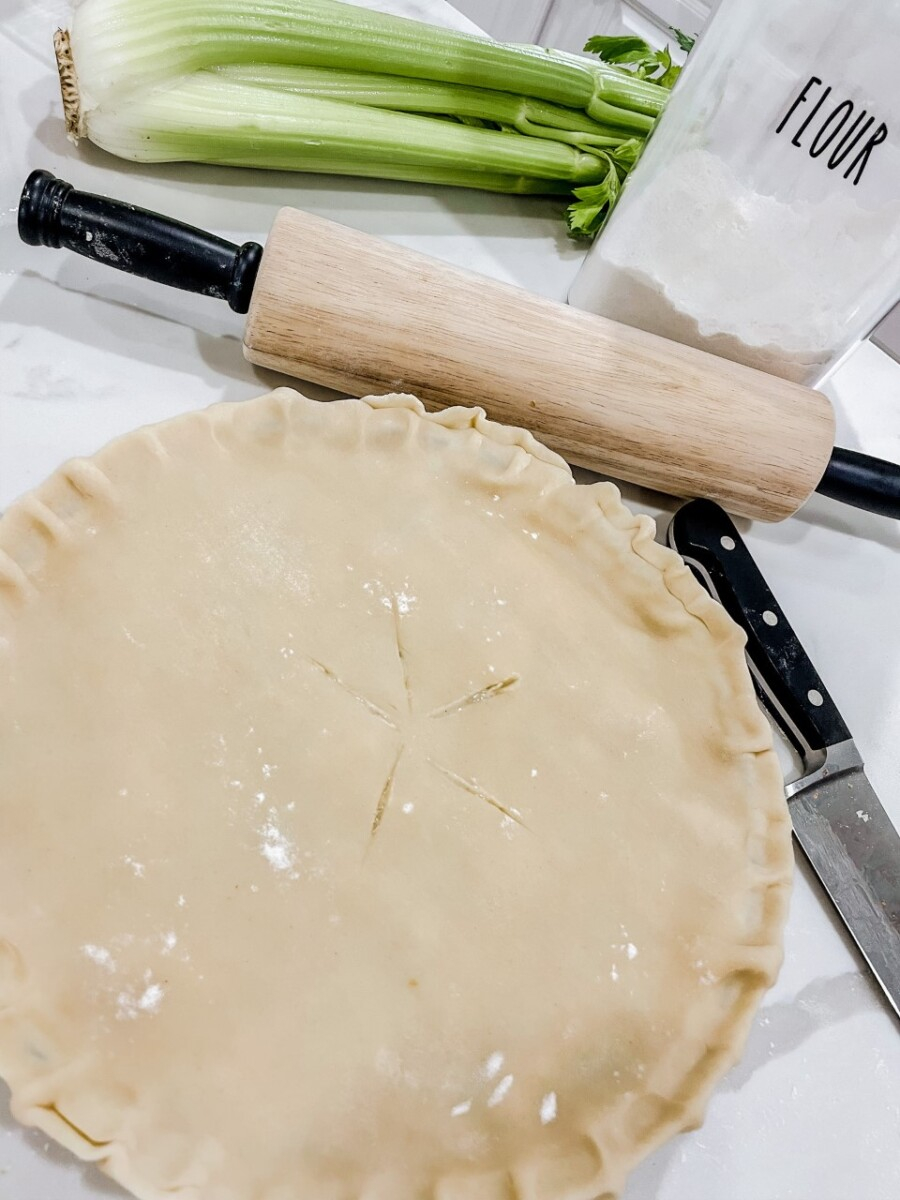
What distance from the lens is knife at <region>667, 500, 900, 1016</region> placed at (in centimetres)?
119

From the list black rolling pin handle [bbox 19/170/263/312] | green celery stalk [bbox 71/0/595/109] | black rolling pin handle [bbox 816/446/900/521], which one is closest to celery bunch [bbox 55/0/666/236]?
green celery stalk [bbox 71/0/595/109]

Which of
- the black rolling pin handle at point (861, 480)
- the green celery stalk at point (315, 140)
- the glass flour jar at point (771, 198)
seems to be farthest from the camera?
the green celery stalk at point (315, 140)

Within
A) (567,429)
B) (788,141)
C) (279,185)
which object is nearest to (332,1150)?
(567,429)

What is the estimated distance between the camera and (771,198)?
1312mm

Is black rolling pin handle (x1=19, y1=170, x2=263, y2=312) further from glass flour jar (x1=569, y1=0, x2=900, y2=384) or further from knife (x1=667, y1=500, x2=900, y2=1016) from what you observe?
knife (x1=667, y1=500, x2=900, y2=1016)

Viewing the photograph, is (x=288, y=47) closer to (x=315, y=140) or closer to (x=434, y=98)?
(x=315, y=140)

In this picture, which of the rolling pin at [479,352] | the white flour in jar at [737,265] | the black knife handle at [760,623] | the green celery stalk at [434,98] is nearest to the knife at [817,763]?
the black knife handle at [760,623]

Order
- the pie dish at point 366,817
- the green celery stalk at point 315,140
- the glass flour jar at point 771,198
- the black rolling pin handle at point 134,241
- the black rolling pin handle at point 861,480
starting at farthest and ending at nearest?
1. the green celery stalk at point 315,140
2. the black rolling pin handle at point 861,480
3. the black rolling pin handle at point 134,241
4. the glass flour jar at point 771,198
5. the pie dish at point 366,817

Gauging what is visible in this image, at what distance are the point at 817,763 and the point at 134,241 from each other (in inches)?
53.1

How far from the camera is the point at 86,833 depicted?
0.92 m

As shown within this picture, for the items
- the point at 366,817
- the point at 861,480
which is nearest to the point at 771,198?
the point at 861,480

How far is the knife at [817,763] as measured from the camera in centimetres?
119

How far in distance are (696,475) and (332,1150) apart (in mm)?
1113

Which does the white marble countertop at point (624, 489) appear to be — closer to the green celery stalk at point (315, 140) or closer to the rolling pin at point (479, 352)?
the green celery stalk at point (315, 140)
